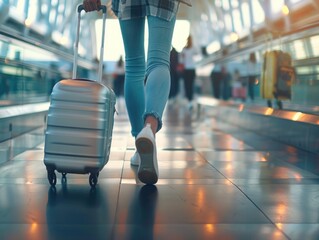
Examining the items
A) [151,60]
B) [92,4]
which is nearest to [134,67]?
[151,60]

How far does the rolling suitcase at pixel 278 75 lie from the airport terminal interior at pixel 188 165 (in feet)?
0.04

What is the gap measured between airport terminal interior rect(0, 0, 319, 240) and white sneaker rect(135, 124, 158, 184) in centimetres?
7

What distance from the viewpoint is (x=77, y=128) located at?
2.66 meters

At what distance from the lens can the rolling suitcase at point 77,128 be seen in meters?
2.63

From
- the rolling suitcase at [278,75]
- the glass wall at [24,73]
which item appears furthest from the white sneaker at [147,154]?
the rolling suitcase at [278,75]

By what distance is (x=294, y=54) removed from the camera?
5406 mm

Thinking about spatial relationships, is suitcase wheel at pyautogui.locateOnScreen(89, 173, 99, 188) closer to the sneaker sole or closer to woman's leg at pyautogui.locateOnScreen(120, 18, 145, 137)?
the sneaker sole

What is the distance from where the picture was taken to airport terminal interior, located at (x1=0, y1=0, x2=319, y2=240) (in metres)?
2.04

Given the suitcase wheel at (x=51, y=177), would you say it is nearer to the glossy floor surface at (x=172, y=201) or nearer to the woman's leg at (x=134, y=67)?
the glossy floor surface at (x=172, y=201)

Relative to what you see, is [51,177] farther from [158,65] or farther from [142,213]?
[158,65]

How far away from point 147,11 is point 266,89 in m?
3.18

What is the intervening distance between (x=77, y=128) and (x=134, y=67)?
2.79 ft

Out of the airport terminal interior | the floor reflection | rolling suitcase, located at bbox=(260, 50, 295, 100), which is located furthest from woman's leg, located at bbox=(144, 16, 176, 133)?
rolling suitcase, located at bbox=(260, 50, 295, 100)

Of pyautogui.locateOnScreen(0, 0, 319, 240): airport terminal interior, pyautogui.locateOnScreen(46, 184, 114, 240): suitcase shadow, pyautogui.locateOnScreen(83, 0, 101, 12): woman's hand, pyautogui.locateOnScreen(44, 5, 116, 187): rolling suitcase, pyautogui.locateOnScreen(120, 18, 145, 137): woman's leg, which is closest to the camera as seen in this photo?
pyautogui.locateOnScreen(46, 184, 114, 240): suitcase shadow
